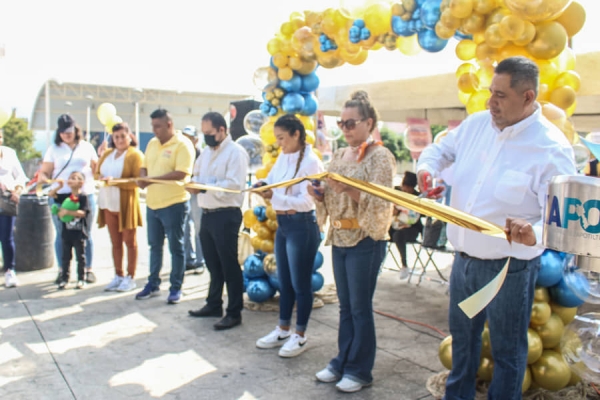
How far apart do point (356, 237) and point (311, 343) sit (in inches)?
57.7

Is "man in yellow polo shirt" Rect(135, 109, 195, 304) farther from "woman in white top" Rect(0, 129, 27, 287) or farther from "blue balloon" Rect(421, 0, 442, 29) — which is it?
"blue balloon" Rect(421, 0, 442, 29)

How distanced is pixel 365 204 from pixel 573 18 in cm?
186

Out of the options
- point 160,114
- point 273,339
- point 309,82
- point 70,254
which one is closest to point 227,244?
point 273,339

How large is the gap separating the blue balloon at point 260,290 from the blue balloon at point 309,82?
2119 millimetres

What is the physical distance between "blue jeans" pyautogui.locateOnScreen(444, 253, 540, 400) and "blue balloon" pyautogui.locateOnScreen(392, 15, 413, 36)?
214 centimetres

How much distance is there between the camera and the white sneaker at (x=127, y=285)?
5860 millimetres

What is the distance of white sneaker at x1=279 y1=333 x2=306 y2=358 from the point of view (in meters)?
4.03

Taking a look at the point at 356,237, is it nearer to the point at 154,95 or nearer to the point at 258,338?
the point at 258,338

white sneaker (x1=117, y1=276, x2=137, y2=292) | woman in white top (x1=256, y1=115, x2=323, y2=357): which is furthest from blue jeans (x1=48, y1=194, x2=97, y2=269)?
woman in white top (x1=256, y1=115, x2=323, y2=357)

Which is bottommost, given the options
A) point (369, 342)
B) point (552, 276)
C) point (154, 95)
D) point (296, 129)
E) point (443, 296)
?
point (443, 296)

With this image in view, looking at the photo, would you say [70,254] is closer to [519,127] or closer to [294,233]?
[294,233]

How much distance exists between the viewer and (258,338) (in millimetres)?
4461

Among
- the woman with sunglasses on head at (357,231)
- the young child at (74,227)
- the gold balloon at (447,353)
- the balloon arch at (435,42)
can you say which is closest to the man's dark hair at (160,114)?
the balloon arch at (435,42)

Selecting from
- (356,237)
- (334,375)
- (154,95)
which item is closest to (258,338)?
(334,375)
